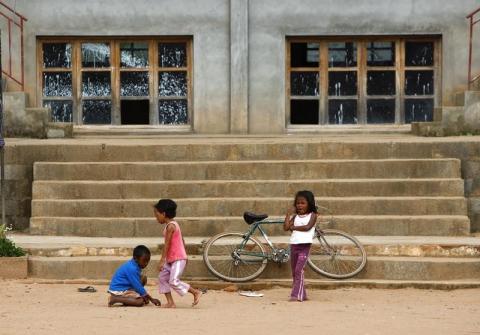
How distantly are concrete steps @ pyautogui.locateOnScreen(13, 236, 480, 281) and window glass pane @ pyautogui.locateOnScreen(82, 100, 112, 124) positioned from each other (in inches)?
238

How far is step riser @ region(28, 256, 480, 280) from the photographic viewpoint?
44.0 feet

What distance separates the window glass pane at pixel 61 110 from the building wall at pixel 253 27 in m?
0.52

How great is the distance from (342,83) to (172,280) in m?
8.67

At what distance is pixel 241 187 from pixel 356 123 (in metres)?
5.08

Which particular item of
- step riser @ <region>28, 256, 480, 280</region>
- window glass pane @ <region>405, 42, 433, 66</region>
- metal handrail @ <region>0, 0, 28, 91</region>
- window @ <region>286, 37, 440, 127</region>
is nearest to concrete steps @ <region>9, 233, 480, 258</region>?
step riser @ <region>28, 256, 480, 280</region>

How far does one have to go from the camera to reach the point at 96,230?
48.7ft

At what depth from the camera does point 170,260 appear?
1204 cm

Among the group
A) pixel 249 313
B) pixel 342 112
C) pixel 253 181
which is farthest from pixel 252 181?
pixel 342 112

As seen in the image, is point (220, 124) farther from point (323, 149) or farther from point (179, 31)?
point (323, 149)

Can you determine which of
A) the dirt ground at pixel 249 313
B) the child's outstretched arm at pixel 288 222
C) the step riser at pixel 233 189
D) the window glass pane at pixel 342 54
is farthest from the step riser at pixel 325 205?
the window glass pane at pixel 342 54

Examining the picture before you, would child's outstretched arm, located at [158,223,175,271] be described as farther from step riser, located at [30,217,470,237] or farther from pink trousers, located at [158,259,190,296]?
step riser, located at [30,217,470,237]

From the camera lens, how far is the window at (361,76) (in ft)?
64.9

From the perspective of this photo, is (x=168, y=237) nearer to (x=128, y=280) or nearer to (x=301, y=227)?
(x=128, y=280)

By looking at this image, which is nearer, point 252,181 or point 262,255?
point 262,255
